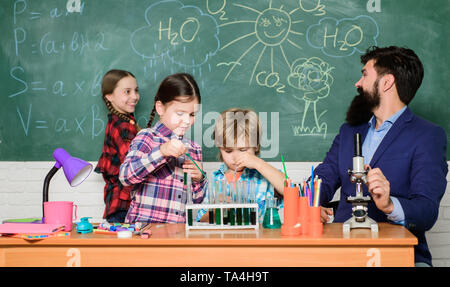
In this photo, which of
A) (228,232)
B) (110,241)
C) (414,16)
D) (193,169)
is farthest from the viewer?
(414,16)

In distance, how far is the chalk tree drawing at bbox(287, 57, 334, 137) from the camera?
3.47 m

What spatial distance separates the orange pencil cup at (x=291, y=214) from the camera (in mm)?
1722

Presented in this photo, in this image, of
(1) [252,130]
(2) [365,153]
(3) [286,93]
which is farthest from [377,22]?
(1) [252,130]

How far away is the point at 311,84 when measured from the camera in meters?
3.48

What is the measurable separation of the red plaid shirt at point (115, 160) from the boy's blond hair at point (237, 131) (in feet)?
3.13

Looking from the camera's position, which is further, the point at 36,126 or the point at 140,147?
the point at 36,126

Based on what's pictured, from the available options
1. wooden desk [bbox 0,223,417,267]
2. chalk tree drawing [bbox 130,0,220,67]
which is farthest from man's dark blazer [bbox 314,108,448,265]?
chalk tree drawing [bbox 130,0,220,67]

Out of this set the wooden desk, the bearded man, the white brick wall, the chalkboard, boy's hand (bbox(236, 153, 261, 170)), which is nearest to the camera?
the wooden desk

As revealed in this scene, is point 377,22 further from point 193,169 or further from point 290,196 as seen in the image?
point 290,196

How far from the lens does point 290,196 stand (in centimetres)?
176

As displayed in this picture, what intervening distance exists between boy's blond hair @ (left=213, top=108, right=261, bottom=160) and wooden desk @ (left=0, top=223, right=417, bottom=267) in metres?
0.64

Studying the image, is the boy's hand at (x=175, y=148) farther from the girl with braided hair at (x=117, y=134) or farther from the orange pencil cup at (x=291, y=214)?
the girl with braided hair at (x=117, y=134)

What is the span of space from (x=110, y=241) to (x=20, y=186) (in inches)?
87.6

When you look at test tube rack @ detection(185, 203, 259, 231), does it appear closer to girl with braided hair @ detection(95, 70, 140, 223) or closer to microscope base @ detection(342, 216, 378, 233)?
microscope base @ detection(342, 216, 378, 233)
